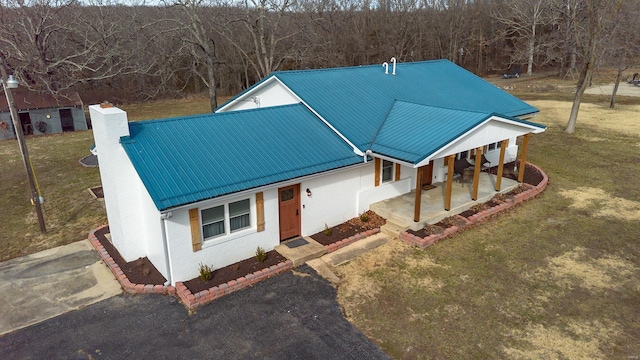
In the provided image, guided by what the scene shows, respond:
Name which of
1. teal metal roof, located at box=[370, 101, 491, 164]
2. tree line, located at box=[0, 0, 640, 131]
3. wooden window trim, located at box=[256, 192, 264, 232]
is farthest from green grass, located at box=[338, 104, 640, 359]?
tree line, located at box=[0, 0, 640, 131]

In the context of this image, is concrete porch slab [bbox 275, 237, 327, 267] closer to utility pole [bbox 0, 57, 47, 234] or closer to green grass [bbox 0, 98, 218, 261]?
green grass [bbox 0, 98, 218, 261]

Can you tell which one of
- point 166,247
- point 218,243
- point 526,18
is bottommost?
point 218,243

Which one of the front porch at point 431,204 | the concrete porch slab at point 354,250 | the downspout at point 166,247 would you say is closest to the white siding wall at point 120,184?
the downspout at point 166,247

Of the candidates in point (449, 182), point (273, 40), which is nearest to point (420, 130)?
point (449, 182)

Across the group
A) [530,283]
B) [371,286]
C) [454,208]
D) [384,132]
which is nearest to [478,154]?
[454,208]

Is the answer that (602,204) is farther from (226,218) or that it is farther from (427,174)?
(226,218)

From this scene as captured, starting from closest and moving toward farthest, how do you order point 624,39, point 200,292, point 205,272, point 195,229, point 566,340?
point 566,340
point 200,292
point 195,229
point 205,272
point 624,39

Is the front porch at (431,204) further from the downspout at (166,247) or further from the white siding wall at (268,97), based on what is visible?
the downspout at (166,247)

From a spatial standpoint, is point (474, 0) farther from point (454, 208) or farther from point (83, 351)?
point (83, 351)
